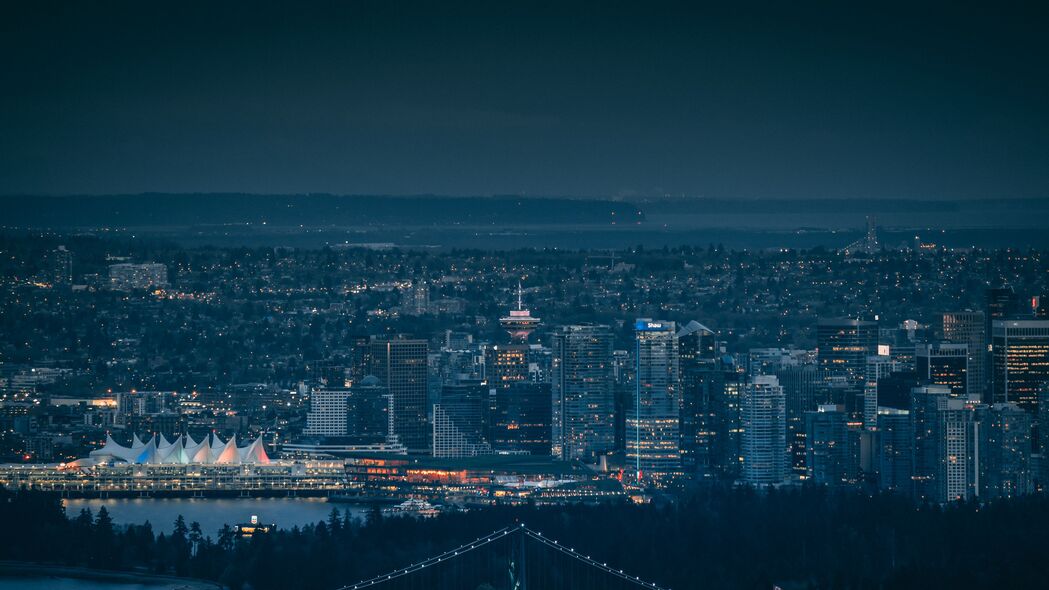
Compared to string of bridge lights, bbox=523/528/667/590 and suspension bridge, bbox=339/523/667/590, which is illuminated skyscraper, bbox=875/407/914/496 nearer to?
string of bridge lights, bbox=523/528/667/590

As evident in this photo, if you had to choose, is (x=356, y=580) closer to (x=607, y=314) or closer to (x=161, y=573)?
(x=161, y=573)

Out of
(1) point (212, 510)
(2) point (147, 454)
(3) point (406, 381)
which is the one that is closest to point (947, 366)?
(3) point (406, 381)

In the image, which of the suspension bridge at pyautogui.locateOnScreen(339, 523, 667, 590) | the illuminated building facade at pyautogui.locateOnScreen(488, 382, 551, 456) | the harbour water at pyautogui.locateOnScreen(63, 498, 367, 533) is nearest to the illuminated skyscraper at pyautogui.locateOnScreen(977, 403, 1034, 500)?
the illuminated building facade at pyautogui.locateOnScreen(488, 382, 551, 456)

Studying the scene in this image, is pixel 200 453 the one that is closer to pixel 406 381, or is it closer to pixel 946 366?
pixel 406 381

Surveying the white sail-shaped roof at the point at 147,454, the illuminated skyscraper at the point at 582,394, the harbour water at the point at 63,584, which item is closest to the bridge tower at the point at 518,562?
the harbour water at the point at 63,584

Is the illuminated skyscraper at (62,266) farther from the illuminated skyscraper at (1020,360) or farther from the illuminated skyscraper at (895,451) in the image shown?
the illuminated skyscraper at (895,451)

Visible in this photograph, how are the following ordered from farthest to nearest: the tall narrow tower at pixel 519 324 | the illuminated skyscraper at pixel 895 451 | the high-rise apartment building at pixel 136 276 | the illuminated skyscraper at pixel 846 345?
the high-rise apartment building at pixel 136 276 < the tall narrow tower at pixel 519 324 < the illuminated skyscraper at pixel 846 345 < the illuminated skyscraper at pixel 895 451

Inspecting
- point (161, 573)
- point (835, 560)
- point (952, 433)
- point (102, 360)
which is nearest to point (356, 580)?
point (161, 573)

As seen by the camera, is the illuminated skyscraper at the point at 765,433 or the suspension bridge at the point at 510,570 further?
the illuminated skyscraper at the point at 765,433
